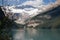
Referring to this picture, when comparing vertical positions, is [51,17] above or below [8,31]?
above

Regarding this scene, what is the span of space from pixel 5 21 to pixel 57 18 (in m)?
12.4

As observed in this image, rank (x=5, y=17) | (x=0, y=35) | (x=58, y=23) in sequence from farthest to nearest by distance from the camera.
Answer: (x=58, y=23)
(x=5, y=17)
(x=0, y=35)

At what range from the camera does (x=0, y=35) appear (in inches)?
42.1

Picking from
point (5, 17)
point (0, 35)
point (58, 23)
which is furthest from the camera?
point (58, 23)

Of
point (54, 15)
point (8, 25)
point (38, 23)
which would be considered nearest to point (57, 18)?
point (54, 15)

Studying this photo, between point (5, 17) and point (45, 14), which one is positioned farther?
point (45, 14)

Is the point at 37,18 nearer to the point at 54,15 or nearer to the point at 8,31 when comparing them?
the point at 54,15

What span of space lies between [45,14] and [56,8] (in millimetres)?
968

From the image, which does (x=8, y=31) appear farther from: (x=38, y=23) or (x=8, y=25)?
(x=38, y=23)

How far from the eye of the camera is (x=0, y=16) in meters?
1.15

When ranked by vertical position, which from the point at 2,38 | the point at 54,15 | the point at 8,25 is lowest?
the point at 2,38

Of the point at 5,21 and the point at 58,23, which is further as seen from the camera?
the point at 58,23

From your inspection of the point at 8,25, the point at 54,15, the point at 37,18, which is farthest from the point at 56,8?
the point at 8,25

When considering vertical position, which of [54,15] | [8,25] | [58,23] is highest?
[54,15]
